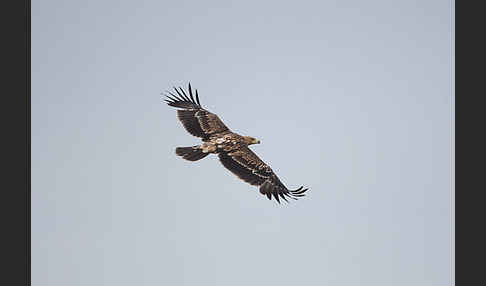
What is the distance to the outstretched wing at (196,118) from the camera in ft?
45.9

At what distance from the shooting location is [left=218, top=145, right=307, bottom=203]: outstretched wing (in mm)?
13877

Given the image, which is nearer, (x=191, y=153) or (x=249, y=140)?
(x=191, y=153)

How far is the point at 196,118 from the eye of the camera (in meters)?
14.3

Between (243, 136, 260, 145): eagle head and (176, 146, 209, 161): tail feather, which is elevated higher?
(243, 136, 260, 145): eagle head

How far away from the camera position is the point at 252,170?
46.2 ft

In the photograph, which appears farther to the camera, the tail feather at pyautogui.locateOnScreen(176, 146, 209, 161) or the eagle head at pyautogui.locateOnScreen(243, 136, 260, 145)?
the eagle head at pyautogui.locateOnScreen(243, 136, 260, 145)

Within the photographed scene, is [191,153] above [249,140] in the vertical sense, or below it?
below

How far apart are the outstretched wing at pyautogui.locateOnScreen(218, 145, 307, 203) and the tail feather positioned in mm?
727

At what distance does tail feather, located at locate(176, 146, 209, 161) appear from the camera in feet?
43.6

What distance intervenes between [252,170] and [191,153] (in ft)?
5.58

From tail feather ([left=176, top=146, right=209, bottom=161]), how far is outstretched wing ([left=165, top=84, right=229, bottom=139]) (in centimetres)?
55

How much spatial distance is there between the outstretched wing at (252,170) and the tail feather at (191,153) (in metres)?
0.73
